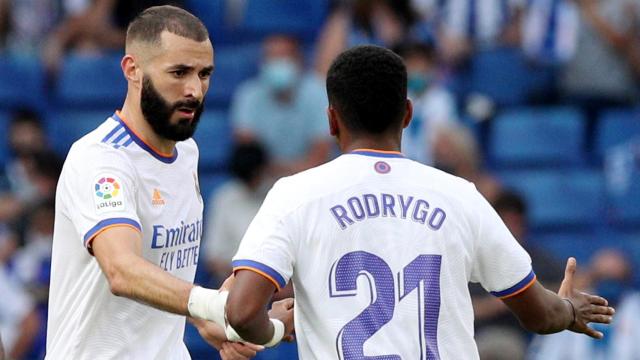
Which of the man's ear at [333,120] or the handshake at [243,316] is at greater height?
the man's ear at [333,120]

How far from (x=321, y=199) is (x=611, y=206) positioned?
282 inches

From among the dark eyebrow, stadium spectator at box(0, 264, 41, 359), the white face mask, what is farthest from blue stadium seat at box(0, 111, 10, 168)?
the dark eyebrow

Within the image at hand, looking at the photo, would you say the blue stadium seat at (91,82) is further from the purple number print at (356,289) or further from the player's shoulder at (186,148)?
the purple number print at (356,289)

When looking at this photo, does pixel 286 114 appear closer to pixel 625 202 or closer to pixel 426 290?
pixel 625 202

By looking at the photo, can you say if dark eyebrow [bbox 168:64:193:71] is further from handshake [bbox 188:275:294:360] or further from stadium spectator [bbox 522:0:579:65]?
stadium spectator [bbox 522:0:579:65]

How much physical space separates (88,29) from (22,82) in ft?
2.46

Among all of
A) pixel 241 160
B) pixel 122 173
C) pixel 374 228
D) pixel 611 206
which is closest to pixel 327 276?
pixel 374 228

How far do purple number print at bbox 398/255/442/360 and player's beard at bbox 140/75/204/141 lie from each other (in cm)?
125

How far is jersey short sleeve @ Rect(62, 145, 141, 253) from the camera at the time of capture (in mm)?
5039

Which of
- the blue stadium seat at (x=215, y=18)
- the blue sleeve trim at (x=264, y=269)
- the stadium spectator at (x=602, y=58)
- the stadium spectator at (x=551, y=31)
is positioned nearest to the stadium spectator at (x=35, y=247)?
the blue stadium seat at (x=215, y=18)

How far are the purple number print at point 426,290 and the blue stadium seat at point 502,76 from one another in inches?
285

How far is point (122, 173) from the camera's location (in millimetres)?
5250

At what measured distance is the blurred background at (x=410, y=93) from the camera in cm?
1054

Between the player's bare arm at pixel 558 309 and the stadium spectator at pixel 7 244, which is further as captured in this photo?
the stadium spectator at pixel 7 244
